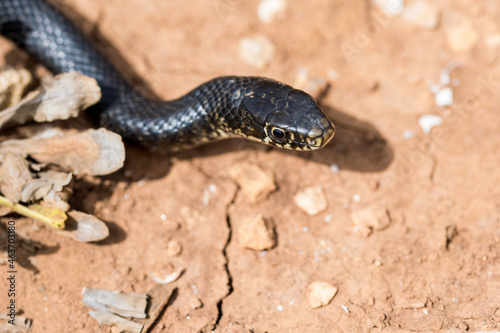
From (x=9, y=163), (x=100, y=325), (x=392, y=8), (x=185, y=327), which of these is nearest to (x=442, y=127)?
(x=392, y=8)

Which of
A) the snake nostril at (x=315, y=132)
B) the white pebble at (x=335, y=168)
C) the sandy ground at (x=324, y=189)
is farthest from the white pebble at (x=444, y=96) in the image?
the snake nostril at (x=315, y=132)

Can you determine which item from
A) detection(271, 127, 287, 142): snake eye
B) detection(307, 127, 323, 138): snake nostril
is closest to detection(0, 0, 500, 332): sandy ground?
detection(271, 127, 287, 142): snake eye

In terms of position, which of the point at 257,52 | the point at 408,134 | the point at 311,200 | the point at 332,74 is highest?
the point at 257,52

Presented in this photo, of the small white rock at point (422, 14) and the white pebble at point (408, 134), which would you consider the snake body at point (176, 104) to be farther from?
the small white rock at point (422, 14)

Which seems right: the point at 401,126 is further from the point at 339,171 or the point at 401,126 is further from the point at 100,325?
the point at 100,325

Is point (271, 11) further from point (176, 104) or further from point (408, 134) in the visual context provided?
point (408, 134)

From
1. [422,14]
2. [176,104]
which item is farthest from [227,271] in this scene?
[422,14]

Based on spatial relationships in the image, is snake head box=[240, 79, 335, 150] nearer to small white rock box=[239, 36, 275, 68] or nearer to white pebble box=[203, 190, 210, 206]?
white pebble box=[203, 190, 210, 206]
